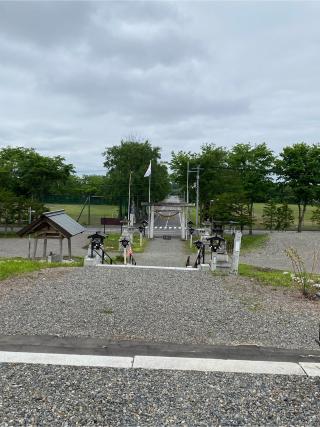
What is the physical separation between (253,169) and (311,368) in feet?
89.2

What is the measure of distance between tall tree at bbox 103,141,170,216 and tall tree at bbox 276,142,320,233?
40.5 ft

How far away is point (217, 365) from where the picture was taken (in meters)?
3.99

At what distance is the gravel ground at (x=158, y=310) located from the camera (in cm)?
500

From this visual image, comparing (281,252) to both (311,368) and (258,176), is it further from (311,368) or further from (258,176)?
(311,368)

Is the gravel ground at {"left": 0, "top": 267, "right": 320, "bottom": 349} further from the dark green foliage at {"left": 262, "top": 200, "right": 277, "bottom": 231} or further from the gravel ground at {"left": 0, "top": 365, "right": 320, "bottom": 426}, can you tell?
the dark green foliage at {"left": 262, "top": 200, "right": 277, "bottom": 231}

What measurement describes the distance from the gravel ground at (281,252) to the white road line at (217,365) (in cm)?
1102

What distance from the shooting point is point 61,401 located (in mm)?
3186

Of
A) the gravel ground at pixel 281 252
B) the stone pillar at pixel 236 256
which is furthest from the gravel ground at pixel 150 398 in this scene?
the gravel ground at pixel 281 252

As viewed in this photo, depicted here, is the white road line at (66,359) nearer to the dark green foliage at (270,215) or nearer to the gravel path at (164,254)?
the gravel path at (164,254)

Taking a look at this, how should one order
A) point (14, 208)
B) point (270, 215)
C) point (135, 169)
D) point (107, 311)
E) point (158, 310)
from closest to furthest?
point (107, 311), point (158, 310), point (14, 208), point (270, 215), point (135, 169)

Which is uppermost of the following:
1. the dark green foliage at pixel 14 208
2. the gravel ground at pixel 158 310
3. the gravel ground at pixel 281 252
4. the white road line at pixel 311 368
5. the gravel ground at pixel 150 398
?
the dark green foliage at pixel 14 208

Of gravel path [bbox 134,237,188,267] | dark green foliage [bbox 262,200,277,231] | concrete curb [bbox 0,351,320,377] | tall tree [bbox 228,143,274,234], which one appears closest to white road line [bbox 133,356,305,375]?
concrete curb [bbox 0,351,320,377]

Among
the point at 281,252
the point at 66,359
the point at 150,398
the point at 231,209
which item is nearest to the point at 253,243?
the point at 231,209

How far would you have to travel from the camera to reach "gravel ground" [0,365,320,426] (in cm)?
299
